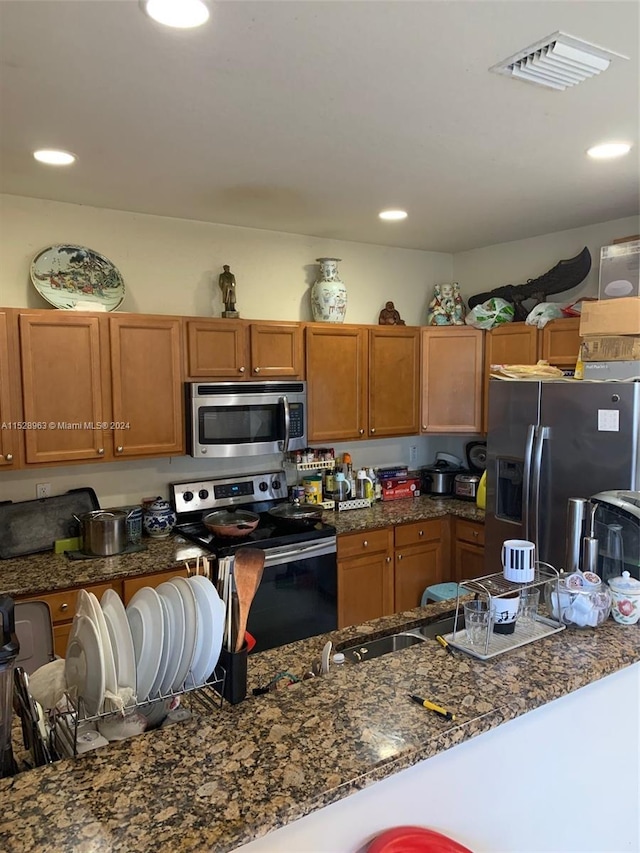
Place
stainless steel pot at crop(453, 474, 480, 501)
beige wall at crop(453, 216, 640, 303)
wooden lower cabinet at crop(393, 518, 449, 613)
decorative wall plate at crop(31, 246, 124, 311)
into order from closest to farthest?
decorative wall plate at crop(31, 246, 124, 311) → beige wall at crop(453, 216, 640, 303) → wooden lower cabinet at crop(393, 518, 449, 613) → stainless steel pot at crop(453, 474, 480, 501)

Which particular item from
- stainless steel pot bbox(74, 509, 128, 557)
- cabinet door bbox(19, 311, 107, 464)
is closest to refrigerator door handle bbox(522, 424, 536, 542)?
stainless steel pot bbox(74, 509, 128, 557)

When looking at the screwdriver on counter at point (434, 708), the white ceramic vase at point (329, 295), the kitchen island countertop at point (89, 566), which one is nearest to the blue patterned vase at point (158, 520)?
the kitchen island countertop at point (89, 566)

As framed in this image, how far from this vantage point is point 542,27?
4.80 ft

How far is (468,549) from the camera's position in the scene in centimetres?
379

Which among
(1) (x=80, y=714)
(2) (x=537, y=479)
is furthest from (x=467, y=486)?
(1) (x=80, y=714)

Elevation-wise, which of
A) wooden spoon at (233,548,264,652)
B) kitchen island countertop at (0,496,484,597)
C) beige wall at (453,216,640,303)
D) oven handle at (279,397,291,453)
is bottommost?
kitchen island countertop at (0,496,484,597)

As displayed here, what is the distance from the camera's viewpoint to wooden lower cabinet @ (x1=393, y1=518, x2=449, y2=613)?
366cm

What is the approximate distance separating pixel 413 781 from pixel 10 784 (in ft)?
2.41

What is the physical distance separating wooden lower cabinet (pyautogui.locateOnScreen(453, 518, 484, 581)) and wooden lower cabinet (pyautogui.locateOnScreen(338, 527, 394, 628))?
1.71ft

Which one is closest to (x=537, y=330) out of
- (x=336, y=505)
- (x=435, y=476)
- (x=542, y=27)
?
(x=435, y=476)

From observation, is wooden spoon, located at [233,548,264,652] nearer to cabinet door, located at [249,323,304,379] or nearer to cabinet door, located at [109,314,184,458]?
cabinet door, located at [109,314,184,458]

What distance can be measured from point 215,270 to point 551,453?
2154 millimetres

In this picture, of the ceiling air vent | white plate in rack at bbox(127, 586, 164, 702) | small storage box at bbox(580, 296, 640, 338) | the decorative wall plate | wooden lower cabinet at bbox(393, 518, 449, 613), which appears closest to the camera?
white plate in rack at bbox(127, 586, 164, 702)

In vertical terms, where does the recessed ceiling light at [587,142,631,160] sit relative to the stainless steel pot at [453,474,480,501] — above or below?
above
